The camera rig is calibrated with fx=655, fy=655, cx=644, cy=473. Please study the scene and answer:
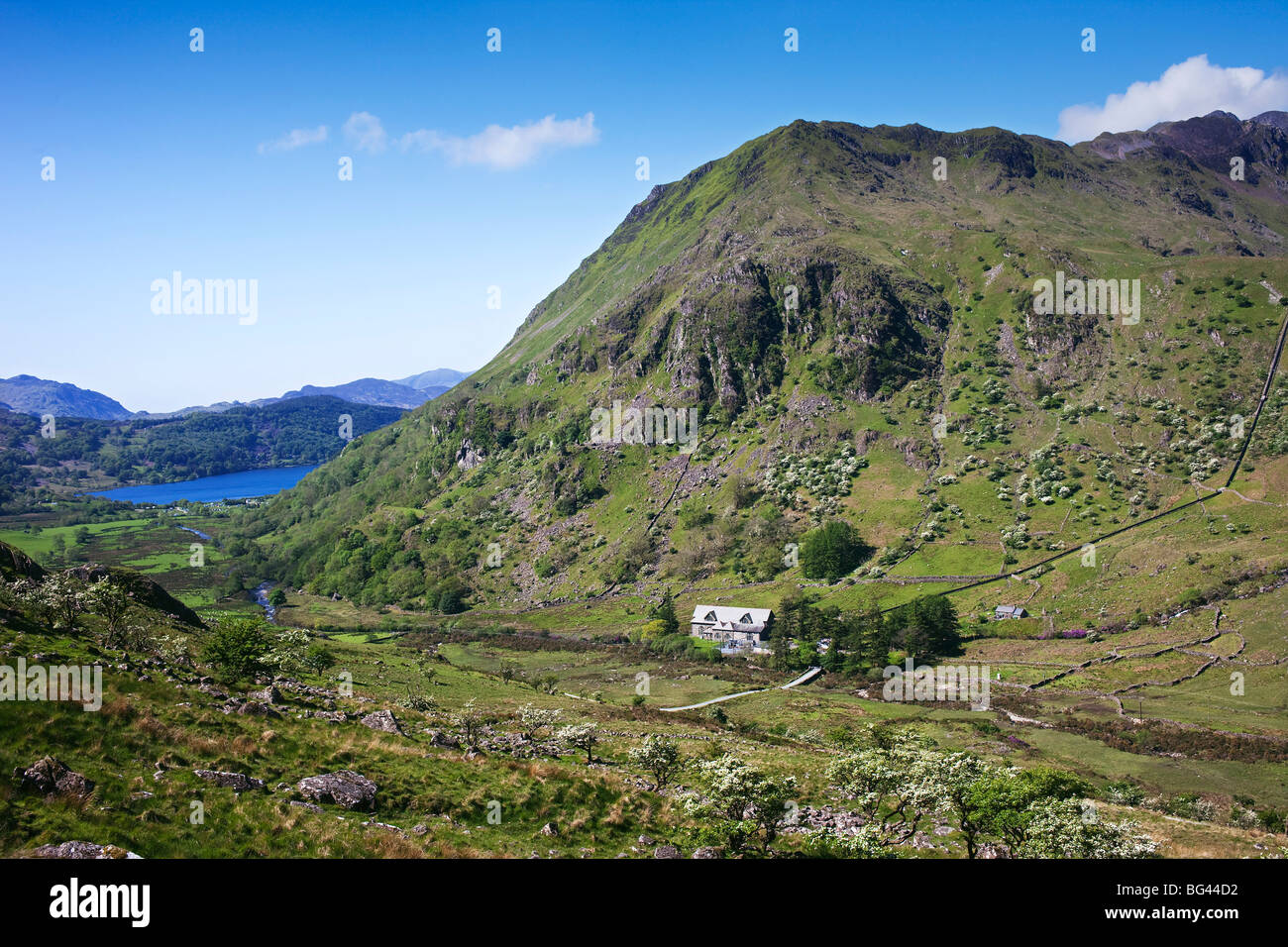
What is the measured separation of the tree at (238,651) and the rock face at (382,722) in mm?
10207

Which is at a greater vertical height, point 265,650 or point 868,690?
point 265,650

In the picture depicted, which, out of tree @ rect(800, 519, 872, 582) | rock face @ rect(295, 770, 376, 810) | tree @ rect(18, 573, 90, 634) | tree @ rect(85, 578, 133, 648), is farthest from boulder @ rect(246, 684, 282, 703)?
tree @ rect(800, 519, 872, 582)

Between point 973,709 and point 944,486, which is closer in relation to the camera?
point 973,709

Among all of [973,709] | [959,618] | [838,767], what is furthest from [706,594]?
[838,767]

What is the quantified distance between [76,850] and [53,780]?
6573mm

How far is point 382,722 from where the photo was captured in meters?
41.8

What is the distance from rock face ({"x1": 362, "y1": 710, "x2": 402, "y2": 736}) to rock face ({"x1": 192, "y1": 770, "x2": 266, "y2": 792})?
14.5m

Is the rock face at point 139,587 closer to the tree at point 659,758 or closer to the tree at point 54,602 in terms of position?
the tree at point 54,602

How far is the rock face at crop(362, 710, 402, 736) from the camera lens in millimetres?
40594

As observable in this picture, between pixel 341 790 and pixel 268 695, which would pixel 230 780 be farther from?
pixel 268 695

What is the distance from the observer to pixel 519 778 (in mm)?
35031
